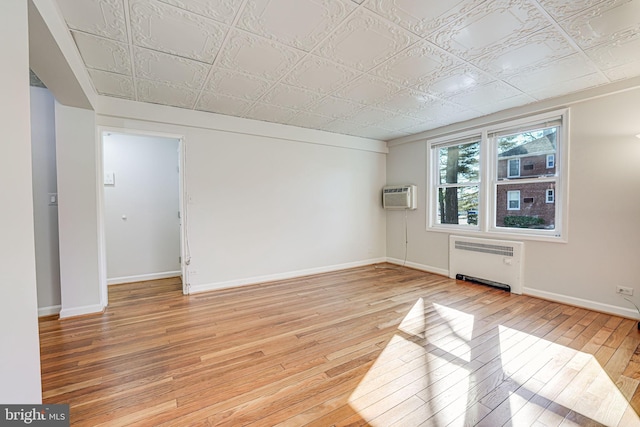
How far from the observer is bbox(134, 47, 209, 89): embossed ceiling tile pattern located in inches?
92.7

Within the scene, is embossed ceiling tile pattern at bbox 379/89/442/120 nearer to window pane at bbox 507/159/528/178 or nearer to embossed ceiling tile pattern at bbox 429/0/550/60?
embossed ceiling tile pattern at bbox 429/0/550/60

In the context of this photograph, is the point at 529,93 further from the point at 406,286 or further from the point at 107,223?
the point at 107,223

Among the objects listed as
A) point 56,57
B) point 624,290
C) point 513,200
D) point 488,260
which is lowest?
point 624,290

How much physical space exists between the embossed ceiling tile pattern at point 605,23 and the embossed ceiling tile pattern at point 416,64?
79cm

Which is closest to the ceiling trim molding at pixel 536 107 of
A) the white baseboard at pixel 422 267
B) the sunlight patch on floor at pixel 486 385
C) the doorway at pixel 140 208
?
the white baseboard at pixel 422 267

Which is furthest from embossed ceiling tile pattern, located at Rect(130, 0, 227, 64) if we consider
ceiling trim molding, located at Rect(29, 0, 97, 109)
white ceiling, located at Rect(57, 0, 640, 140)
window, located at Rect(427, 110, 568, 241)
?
window, located at Rect(427, 110, 568, 241)

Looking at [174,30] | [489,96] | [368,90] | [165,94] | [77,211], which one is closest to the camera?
[174,30]

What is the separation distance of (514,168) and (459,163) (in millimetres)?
835

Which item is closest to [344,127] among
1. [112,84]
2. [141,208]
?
[112,84]

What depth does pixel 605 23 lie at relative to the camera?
1952mm

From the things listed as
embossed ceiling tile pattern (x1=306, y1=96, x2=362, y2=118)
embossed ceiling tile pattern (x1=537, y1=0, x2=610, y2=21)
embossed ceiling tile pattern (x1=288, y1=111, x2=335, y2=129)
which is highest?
embossed ceiling tile pattern (x1=288, y1=111, x2=335, y2=129)

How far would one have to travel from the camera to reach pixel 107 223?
417cm

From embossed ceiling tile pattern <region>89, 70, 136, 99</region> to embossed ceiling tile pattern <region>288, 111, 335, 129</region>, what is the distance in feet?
6.58

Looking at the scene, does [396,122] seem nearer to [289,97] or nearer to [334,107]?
[334,107]
